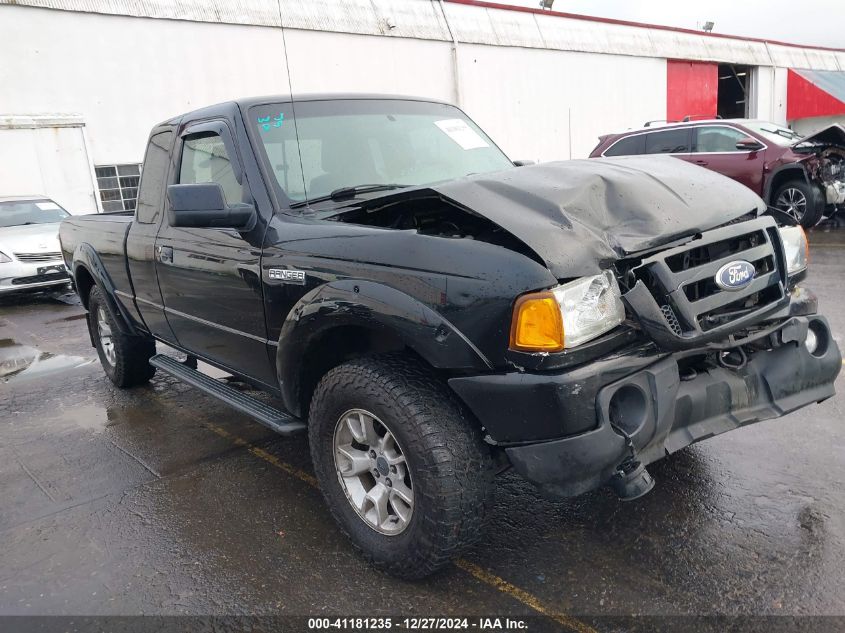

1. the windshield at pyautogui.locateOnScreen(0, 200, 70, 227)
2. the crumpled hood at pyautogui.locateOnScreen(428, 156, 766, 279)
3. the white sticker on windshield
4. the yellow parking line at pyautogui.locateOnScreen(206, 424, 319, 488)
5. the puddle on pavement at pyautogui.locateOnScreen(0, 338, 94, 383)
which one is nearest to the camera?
the crumpled hood at pyautogui.locateOnScreen(428, 156, 766, 279)

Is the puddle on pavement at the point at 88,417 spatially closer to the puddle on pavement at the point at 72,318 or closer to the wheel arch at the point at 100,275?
the wheel arch at the point at 100,275

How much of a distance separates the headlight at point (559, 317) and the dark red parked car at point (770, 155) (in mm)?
9260

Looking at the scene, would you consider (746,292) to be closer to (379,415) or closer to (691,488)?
(691,488)

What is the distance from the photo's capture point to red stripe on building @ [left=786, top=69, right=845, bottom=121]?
27.1 m

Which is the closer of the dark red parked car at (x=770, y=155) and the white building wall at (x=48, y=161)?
the dark red parked car at (x=770, y=155)

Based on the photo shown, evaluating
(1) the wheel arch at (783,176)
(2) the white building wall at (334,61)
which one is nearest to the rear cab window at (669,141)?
(1) the wheel arch at (783,176)

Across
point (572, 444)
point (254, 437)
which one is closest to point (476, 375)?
point (572, 444)

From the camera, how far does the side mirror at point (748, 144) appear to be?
10.6 m

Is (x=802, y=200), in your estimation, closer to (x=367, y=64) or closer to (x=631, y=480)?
(x=631, y=480)

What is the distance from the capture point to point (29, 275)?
964 cm

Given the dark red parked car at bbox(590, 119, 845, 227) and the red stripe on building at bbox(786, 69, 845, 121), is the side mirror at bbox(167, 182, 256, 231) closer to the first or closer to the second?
the dark red parked car at bbox(590, 119, 845, 227)

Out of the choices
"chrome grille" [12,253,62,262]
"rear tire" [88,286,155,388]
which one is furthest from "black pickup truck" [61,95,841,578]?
"chrome grille" [12,253,62,262]

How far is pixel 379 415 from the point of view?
100.0 inches

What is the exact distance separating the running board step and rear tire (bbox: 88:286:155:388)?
772 mm
